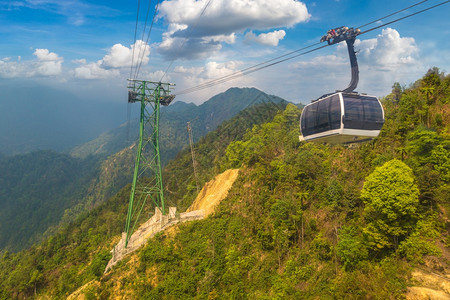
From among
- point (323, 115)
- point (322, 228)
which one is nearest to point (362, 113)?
point (323, 115)

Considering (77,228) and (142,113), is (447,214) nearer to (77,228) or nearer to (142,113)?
(142,113)

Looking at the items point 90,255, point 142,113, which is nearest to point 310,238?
point 142,113

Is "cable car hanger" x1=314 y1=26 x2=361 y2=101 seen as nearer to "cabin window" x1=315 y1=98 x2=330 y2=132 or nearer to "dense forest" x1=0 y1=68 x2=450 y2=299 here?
"cabin window" x1=315 y1=98 x2=330 y2=132

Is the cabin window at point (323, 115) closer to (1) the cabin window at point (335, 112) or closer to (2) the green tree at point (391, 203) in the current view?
(1) the cabin window at point (335, 112)

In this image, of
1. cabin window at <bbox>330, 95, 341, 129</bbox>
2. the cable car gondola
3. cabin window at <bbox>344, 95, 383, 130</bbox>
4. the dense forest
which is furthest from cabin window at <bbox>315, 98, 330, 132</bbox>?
the dense forest

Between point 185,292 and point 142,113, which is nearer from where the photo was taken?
point 185,292

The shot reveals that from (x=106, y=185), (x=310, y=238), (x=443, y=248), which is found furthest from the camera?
(x=106, y=185)
